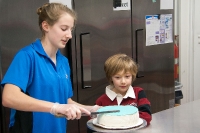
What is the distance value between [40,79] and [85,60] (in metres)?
0.95

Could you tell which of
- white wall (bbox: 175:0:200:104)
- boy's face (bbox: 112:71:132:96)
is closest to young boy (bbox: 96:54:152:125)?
boy's face (bbox: 112:71:132:96)

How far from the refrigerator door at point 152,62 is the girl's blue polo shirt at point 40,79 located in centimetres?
132

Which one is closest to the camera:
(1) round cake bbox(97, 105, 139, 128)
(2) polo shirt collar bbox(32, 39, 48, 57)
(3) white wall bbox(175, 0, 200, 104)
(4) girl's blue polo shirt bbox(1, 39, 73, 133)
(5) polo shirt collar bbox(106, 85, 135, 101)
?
(1) round cake bbox(97, 105, 139, 128)

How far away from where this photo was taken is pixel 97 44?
2719 millimetres

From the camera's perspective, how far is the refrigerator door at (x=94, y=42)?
259cm

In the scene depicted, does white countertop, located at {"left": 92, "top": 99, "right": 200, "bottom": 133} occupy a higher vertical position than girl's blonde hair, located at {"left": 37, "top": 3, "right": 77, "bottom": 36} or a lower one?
lower

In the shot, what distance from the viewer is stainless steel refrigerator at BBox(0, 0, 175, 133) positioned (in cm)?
222

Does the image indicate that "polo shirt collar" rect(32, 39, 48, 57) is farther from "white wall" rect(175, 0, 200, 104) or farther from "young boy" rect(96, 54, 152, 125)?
"white wall" rect(175, 0, 200, 104)

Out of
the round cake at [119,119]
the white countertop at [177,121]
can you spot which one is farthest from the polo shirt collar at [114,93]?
the round cake at [119,119]

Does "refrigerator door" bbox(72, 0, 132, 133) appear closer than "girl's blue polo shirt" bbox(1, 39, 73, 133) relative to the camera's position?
No

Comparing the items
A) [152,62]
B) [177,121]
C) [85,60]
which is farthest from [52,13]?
[152,62]

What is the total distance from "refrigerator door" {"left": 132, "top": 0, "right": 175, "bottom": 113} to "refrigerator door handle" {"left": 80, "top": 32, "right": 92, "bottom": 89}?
0.55 metres

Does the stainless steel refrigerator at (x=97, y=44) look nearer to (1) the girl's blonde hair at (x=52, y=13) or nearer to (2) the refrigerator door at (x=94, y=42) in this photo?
(2) the refrigerator door at (x=94, y=42)

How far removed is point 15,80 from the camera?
162 cm
